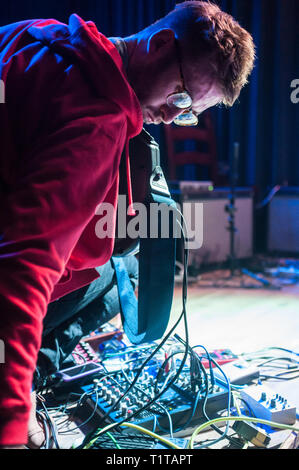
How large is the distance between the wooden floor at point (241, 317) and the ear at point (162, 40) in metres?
0.98

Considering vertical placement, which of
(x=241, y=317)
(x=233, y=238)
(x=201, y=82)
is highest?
(x=201, y=82)

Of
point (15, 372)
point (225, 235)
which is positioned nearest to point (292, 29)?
point (225, 235)

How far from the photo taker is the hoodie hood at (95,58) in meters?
0.65

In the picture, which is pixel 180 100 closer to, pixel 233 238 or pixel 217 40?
pixel 217 40

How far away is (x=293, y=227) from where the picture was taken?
3.22 m

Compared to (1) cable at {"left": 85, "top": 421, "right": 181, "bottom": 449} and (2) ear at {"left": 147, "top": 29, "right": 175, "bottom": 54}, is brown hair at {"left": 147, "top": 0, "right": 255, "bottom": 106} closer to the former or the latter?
(2) ear at {"left": 147, "top": 29, "right": 175, "bottom": 54}

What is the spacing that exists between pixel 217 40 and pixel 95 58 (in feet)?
0.82

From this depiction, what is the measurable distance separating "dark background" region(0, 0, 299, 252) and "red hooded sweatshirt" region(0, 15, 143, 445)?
9.03ft

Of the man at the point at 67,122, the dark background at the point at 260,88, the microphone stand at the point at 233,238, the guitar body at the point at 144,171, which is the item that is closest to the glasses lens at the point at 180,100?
the man at the point at 67,122

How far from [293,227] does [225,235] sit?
25.7 inches

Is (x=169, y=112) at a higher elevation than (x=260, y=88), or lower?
lower

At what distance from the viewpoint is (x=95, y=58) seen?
0.66 m

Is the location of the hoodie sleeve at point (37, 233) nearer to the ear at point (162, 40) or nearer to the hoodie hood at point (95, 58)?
the hoodie hood at point (95, 58)

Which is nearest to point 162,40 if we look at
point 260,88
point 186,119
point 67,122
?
point 186,119
